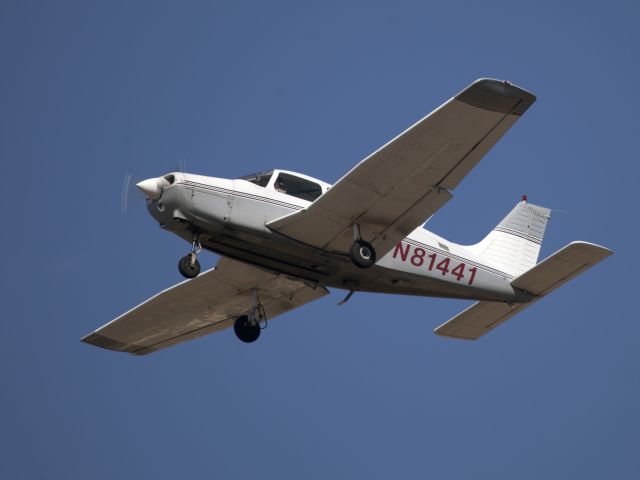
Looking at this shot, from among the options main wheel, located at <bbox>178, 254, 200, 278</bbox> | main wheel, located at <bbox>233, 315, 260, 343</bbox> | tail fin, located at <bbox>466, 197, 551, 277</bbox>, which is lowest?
main wheel, located at <bbox>233, 315, 260, 343</bbox>

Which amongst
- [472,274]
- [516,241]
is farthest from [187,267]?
[516,241]

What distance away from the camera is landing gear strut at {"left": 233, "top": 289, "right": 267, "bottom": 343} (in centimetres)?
2105

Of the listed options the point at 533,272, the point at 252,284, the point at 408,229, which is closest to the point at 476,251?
the point at 533,272

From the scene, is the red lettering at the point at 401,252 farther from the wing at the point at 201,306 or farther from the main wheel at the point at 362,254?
the wing at the point at 201,306

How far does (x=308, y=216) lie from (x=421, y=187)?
2.00 metres

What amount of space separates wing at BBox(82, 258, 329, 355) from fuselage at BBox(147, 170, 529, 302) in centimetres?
127

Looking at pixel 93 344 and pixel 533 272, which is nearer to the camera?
pixel 533 272

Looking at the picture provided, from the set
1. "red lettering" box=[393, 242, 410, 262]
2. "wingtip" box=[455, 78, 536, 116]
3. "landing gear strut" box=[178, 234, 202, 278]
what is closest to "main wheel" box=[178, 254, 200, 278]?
"landing gear strut" box=[178, 234, 202, 278]

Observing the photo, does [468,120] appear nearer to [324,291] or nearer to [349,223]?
[349,223]

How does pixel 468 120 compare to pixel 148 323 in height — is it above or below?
above

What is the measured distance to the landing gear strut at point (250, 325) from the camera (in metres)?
21.0

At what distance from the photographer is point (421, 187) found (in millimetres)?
18234

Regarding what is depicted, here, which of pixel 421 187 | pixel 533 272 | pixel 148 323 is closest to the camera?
pixel 421 187

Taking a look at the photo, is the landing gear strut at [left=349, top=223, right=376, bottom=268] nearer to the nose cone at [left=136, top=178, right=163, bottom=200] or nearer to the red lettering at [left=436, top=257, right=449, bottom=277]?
the red lettering at [left=436, top=257, right=449, bottom=277]
